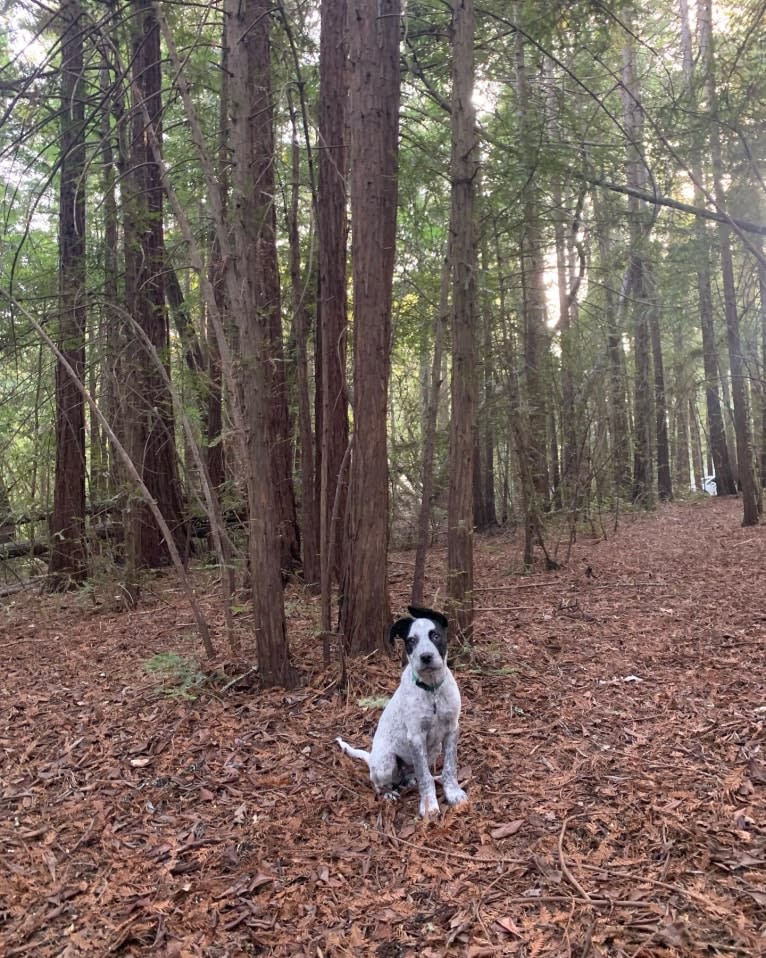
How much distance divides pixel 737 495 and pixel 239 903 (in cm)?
1836

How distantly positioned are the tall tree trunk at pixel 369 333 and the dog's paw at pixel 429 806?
1.87 meters

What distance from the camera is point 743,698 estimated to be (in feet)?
14.9

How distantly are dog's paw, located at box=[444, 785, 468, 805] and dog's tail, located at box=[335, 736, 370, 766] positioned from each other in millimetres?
513

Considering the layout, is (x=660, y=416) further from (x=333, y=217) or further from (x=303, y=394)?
(x=303, y=394)

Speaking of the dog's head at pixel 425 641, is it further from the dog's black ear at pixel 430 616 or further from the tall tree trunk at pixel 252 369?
the tall tree trunk at pixel 252 369

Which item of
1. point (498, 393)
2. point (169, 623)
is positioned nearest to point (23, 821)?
point (169, 623)

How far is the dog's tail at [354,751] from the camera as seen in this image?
394 centimetres

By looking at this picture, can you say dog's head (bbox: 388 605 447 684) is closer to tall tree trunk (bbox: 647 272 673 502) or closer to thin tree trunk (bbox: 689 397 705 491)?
tall tree trunk (bbox: 647 272 673 502)

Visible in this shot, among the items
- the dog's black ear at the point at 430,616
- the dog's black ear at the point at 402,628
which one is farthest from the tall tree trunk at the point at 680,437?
the dog's black ear at the point at 402,628

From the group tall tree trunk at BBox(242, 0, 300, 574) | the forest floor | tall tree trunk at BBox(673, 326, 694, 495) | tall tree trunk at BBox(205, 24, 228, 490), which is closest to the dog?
the forest floor

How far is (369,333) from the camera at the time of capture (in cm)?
521

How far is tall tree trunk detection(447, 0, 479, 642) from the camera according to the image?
5160mm

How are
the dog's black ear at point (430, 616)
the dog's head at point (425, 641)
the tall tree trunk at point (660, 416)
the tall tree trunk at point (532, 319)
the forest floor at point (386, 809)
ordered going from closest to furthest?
the forest floor at point (386, 809), the dog's head at point (425, 641), the dog's black ear at point (430, 616), the tall tree trunk at point (532, 319), the tall tree trunk at point (660, 416)

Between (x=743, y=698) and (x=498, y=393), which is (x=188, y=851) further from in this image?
(x=498, y=393)
